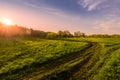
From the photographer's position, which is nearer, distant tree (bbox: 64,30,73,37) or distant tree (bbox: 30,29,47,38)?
distant tree (bbox: 64,30,73,37)

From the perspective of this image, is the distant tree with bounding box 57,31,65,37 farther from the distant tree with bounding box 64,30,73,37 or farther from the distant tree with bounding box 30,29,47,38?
the distant tree with bounding box 30,29,47,38

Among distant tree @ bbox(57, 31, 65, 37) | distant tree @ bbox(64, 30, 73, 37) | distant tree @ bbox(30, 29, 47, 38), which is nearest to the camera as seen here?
distant tree @ bbox(57, 31, 65, 37)

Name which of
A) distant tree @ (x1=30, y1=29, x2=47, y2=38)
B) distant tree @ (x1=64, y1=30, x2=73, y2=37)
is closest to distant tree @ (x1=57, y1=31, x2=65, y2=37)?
distant tree @ (x1=64, y1=30, x2=73, y2=37)

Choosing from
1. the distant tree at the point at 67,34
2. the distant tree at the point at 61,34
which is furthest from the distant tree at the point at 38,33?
the distant tree at the point at 67,34

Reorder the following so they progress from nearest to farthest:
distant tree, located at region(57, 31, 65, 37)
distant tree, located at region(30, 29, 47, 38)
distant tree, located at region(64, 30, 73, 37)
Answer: distant tree, located at region(57, 31, 65, 37) → distant tree, located at region(64, 30, 73, 37) → distant tree, located at region(30, 29, 47, 38)

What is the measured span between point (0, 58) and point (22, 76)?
50.0 ft

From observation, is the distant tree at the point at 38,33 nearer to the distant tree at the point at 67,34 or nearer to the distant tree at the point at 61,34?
the distant tree at the point at 61,34

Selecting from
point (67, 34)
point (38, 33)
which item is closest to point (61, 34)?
point (67, 34)

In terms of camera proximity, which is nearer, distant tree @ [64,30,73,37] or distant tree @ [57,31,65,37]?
distant tree @ [57,31,65,37]

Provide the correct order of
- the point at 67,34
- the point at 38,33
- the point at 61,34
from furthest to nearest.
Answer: the point at 38,33 → the point at 67,34 → the point at 61,34

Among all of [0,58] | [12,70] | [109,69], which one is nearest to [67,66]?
[109,69]

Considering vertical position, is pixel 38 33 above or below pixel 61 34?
above

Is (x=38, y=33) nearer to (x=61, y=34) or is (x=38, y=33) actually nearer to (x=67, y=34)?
(x=61, y=34)

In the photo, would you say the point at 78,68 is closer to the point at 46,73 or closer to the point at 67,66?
the point at 67,66
